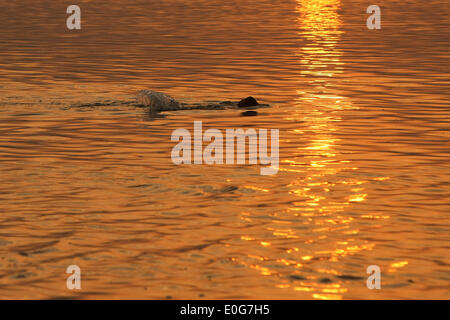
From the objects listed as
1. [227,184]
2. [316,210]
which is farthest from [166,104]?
[316,210]

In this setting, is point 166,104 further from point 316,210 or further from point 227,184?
point 316,210

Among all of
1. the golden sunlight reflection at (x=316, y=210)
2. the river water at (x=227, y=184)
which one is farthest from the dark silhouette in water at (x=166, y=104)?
the golden sunlight reflection at (x=316, y=210)

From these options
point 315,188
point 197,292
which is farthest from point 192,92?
point 197,292

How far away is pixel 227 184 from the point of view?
19594mm

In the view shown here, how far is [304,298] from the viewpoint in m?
13.1

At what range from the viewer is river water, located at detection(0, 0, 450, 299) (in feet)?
46.2

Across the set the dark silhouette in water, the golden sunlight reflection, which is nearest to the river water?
the golden sunlight reflection

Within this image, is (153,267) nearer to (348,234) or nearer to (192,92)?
(348,234)

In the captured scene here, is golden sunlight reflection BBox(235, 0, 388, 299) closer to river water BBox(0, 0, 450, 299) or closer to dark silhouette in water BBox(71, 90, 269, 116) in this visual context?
river water BBox(0, 0, 450, 299)

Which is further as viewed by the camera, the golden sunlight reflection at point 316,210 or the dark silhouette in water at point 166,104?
the dark silhouette in water at point 166,104

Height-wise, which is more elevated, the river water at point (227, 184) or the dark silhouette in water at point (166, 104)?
the dark silhouette in water at point (166, 104)

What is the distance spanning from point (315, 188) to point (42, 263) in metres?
6.16

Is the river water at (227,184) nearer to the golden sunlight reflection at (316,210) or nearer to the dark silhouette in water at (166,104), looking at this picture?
the golden sunlight reflection at (316,210)

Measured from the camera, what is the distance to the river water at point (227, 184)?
14.1 metres
